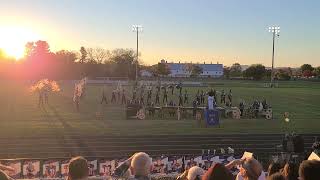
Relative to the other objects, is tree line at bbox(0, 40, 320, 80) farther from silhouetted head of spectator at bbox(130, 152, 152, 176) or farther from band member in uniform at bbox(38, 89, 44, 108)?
silhouetted head of spectator at bbox(130, 152, 152, 176)

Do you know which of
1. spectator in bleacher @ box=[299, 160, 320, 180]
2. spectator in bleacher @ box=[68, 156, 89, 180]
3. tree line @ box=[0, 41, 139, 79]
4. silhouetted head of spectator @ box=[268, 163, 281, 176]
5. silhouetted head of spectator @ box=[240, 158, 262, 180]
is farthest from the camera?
tree line @ box=[0, 41, 139, 79]

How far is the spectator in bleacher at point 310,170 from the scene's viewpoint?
5.47 meters

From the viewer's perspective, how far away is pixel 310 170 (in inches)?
216

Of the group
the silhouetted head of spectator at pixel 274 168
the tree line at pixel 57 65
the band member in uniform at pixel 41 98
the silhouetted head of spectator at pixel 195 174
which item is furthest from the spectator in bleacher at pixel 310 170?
the tree line at pixel 57 65

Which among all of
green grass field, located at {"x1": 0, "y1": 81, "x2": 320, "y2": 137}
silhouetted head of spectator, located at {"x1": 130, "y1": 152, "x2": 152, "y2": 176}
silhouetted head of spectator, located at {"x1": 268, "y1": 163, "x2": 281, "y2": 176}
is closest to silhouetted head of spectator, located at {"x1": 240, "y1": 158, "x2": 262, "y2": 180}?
silhouetted head of spectator, located at {"x1": 268, "y1": 163, "x2": 281, "y2": 176}

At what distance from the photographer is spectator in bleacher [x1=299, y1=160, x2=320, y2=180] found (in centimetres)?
547

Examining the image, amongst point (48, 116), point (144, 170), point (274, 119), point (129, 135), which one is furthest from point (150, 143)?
point (144, 170)

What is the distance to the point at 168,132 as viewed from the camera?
101 feet

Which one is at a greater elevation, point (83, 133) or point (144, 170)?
point (144, 170)

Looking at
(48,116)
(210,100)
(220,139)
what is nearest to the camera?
(220,139)

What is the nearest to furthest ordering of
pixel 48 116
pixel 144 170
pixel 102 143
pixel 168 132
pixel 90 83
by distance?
1. pixel 144 170
2. pixel 102 143
3. pixel 168 132
4. pixel 48 116
5. pixel 90 83

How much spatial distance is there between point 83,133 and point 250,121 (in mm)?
14048

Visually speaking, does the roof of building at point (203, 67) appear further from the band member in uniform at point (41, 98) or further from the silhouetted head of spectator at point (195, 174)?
the silhouetted head of spectator at point (195, 174)

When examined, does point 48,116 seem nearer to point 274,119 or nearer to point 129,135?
point 129,135
